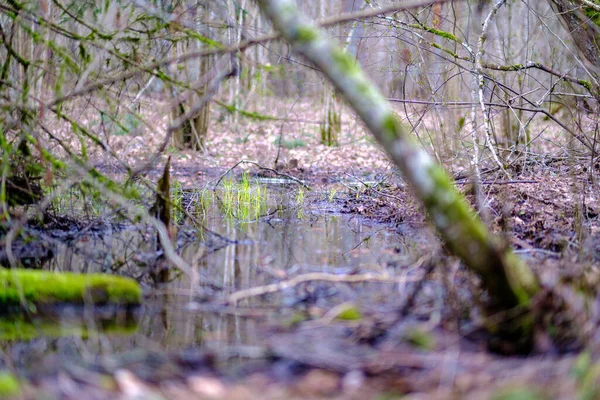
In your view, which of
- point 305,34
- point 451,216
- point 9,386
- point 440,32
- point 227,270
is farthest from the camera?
point 440,32

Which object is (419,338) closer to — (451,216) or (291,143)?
(451,216)

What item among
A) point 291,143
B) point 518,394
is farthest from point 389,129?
point 291,143

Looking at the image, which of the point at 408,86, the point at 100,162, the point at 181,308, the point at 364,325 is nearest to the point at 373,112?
the point at 364,325

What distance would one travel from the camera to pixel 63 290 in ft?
14.2

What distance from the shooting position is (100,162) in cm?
767

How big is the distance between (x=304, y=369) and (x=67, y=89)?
162 inches

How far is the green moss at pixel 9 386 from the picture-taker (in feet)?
9.15

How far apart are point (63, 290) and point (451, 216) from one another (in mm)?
2695

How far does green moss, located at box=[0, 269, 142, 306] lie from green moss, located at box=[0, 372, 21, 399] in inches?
52.1

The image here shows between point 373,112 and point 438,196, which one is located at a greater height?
point 373,112

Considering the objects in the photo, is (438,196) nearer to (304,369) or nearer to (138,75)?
(304,369)

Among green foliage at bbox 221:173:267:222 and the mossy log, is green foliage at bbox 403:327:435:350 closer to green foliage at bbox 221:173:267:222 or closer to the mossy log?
the mossy log

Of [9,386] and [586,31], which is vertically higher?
[586,31]

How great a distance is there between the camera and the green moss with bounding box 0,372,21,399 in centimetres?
279
